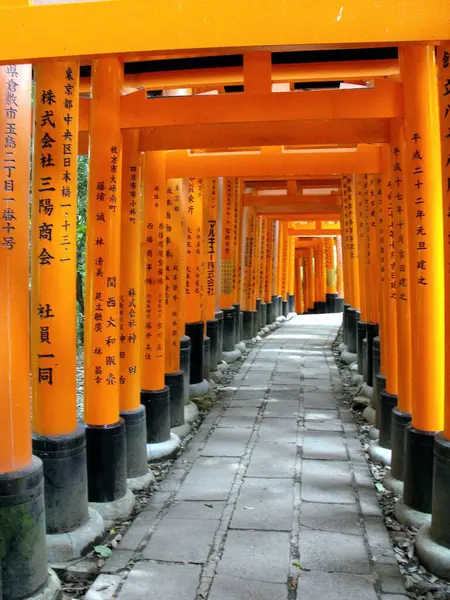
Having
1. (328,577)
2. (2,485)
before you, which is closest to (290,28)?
(2,485)

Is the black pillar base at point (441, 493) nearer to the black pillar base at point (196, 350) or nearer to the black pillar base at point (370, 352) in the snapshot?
the black pillar base at point (370, 352)

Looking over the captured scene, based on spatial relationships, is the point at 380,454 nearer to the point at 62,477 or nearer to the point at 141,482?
the point at 141,482

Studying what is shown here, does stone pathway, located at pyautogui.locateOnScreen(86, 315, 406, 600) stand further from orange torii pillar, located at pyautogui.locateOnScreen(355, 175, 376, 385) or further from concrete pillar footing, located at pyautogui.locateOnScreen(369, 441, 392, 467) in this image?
orange torii pillar, located at pyautogui.locateOnScreen(355, 175, 376, 385)

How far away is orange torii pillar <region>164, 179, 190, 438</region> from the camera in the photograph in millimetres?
5980

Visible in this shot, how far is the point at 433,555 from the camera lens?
122 inches

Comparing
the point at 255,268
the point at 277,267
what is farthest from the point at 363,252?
the point at 277,267

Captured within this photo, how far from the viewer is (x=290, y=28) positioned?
88.0 inches

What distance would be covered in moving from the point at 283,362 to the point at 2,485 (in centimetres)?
752

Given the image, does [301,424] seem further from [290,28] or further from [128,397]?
[290,28]

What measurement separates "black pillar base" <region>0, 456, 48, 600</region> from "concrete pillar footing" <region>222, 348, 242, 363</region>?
728 cm

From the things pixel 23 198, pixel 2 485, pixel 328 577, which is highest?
pixel 23 198

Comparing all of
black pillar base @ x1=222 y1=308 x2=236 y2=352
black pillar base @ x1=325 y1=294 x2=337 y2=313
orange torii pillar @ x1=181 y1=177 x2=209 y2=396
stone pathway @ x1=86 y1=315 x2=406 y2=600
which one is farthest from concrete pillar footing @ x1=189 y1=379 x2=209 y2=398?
black pillar base @ x1=325 y1=294 x2=337 y2=313

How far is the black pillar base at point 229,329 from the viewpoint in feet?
34.4

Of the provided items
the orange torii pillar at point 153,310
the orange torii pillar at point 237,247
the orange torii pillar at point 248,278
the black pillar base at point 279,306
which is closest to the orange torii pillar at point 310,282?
the black pillar base at point 279,306
